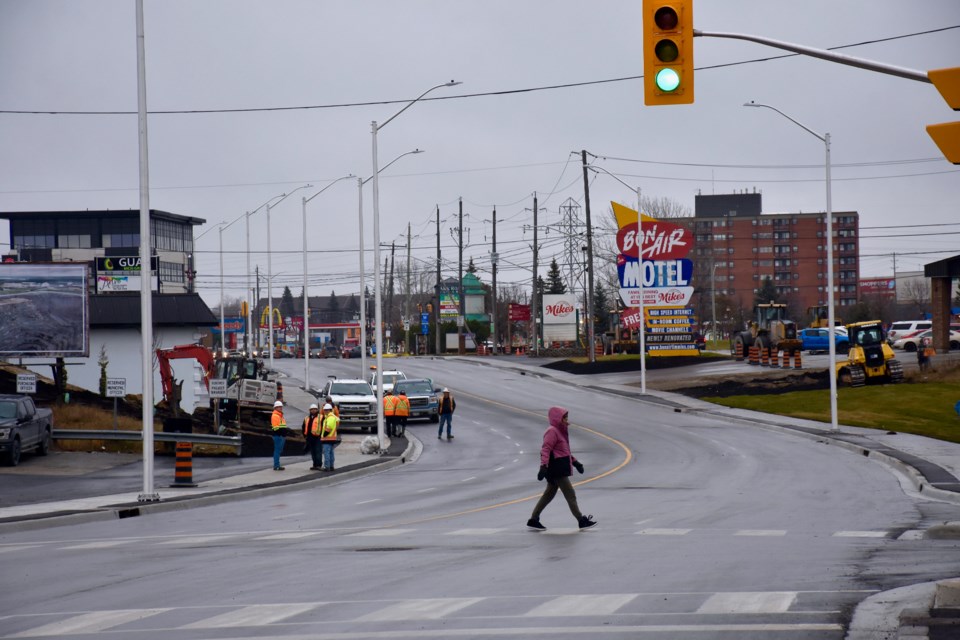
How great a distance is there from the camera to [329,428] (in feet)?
95.1

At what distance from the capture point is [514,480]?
26547mm

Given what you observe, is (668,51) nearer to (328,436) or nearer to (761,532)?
(761,532)

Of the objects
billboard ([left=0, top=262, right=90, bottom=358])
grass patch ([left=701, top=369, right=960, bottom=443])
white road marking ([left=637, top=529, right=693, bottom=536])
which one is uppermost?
billboard ([left=0, top=262, right=90, bottom=358])

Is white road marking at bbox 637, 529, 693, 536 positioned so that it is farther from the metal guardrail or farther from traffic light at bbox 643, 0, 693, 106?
the metal guardrail

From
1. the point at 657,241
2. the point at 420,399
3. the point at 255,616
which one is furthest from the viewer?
the point at 657,241

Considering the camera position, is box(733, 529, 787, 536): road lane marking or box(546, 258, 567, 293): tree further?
box(546, 258, 567, 293): tree

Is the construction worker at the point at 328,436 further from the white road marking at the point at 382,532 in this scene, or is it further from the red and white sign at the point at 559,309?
the red and white sign at the point at 559,309

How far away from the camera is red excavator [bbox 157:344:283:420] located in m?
39.4

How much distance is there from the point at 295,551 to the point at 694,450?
805 inches

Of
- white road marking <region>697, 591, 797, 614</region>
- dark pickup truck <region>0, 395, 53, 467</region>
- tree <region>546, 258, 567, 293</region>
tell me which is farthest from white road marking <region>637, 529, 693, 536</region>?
tree <region>546, 258, 567, 293</region>

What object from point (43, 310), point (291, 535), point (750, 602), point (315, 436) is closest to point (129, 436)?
point (315, 436)

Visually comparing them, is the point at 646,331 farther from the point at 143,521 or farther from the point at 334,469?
the point at 143,521

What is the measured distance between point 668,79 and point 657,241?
5850cm

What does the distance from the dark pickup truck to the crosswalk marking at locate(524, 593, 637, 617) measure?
2196cm
